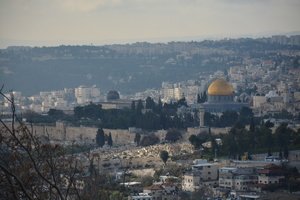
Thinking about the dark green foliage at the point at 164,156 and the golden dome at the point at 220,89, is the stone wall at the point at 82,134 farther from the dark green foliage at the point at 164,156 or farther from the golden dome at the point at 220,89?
the golden dome at the point at 220,89

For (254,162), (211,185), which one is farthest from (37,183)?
(254,162)

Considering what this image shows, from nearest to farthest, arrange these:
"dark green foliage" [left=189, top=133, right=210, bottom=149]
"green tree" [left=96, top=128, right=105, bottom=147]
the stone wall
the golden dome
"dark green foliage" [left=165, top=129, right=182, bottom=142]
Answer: "dark green foliage" [left=189, top=133, right=210, bottom=149] < "dark green foliage" [left=165, top=129, right=182, bottom=142] < "green tree" [left=96, top=128, right=105, bottom=147] < the stone wall < the golden dome

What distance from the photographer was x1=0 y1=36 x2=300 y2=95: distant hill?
62.0 metres

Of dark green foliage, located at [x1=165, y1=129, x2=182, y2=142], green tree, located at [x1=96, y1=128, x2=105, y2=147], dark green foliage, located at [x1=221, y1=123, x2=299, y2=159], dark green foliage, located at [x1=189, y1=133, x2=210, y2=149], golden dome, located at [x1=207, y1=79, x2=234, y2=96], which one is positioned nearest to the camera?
dark green foliage, located at [x1=221, y1=123, x2=299, y2=159]

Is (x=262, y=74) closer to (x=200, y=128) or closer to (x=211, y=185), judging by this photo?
(x=200, y=128)

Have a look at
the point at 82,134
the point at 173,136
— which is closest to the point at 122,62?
the point at 82,134

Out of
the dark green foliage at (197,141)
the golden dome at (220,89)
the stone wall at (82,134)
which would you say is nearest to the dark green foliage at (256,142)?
the dark green foliage at (197,141)

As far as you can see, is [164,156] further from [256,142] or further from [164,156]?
[256,142]

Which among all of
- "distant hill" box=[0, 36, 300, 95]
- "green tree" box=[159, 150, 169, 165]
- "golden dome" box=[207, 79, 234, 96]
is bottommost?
"distant hill" box=[0, 36, 300, 95]

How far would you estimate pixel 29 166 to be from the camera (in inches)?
233

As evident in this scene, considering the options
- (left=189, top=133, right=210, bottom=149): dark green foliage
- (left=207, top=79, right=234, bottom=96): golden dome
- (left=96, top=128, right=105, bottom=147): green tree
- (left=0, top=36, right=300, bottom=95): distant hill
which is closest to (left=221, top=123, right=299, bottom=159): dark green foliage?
(left=189, top=133, right=210, bottom=149): dark green foliage

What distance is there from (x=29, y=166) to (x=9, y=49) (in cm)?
6007

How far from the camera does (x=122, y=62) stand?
69.1 meters

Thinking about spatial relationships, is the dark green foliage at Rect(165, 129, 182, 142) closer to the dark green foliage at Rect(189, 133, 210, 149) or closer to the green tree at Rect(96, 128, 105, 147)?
the green tree at Rect(96, 128, 105, 147)
